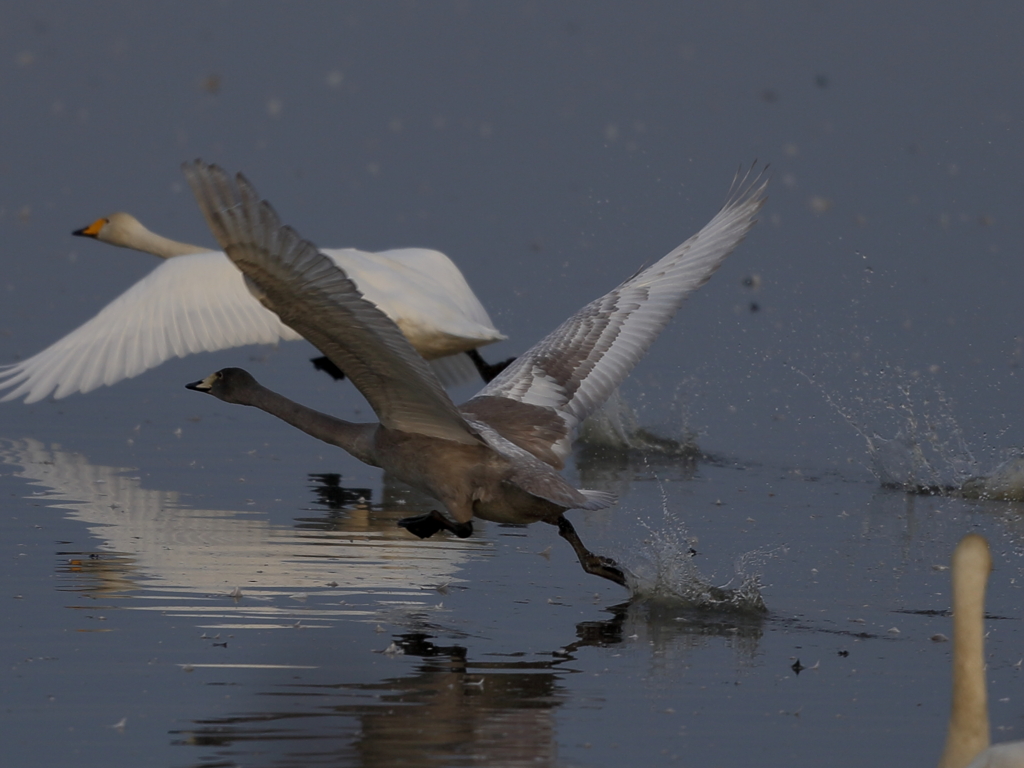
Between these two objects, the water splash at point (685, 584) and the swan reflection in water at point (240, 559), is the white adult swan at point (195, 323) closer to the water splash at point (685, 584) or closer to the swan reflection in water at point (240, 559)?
the swan reflection in water at point (240, 559)

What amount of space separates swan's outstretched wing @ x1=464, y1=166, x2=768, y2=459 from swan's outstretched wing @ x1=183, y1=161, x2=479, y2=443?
0.80m

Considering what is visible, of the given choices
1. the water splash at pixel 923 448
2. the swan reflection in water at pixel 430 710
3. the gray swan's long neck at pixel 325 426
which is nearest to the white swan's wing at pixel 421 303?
the water splash at pixel 923 448

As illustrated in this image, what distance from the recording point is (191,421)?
12.4 meters

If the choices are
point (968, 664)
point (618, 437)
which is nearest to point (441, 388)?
point (968, 664)

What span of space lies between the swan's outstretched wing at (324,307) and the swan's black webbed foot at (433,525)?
0.46m

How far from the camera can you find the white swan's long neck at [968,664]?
182 inches

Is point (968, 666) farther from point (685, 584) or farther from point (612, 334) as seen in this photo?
point (612, 334)

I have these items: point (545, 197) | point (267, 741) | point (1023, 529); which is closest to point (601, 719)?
point (267, 741)

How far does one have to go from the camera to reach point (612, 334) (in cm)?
888

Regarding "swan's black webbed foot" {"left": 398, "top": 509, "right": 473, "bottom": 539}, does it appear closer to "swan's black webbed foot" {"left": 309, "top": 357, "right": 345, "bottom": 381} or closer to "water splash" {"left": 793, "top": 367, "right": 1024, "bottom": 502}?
"water splash" {"left": 793, "top": 367, "right": 1024, "bottom": 502}

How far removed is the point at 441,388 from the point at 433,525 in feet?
3.51

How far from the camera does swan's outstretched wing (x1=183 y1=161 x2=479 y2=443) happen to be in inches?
217

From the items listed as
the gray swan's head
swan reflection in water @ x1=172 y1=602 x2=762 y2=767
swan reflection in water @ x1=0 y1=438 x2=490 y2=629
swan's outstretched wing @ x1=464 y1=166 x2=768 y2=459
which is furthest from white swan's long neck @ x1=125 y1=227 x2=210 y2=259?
swan reflection in water @ x1=172 y1=602 x2=762 y2=767

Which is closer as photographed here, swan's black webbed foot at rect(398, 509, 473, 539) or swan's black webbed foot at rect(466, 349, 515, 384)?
swan's black webbed foot at rect(398, 509, 473, 539)
